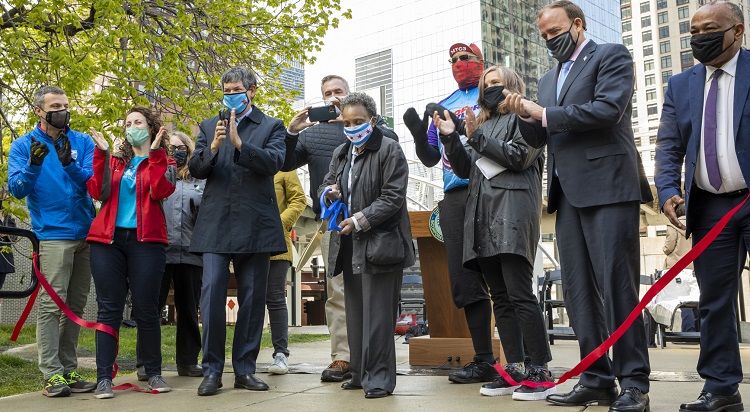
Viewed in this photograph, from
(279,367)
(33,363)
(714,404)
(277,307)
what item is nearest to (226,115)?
(277,307)

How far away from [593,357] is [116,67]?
8.32 meters

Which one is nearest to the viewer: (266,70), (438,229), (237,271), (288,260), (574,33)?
(574,33)

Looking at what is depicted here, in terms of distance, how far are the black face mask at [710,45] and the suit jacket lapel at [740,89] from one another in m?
0.12

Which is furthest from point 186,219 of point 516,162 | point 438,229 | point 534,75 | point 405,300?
point 534,75

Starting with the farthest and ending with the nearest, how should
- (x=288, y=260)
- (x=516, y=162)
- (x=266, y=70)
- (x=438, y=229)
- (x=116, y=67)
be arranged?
(x=266, y=70) < (x=116, y=67) < (x=288, y=260) < (x=438, y=229) < (x=516, y=162)

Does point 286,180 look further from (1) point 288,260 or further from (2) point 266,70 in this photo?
(2) point 266,70

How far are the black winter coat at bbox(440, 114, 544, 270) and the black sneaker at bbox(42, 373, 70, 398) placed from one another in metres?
2.66

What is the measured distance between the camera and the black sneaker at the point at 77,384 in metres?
5.31

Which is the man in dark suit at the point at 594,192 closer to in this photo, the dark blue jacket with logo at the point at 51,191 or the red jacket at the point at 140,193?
the red jacket at the point at 140,193

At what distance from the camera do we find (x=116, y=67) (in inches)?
417

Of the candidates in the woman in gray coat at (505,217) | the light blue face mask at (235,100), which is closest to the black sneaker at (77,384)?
the light blue face mask at (235,100)

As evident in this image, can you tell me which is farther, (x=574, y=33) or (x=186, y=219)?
(x=186, y=219)

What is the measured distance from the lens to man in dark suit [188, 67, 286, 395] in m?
5.19

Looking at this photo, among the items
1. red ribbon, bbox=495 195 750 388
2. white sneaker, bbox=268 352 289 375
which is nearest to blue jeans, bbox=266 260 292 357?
white sneaker, bbox=268 352 289 375
